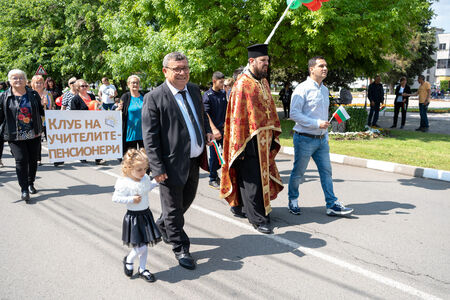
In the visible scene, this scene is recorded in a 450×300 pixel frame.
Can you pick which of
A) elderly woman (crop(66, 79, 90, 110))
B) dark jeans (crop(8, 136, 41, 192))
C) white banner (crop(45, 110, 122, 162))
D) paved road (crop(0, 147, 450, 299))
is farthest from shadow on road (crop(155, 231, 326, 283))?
elderly woman (crop(66, 79, 90, 110))

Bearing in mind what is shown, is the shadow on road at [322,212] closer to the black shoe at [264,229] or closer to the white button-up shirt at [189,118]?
the black shoe at [264,229]

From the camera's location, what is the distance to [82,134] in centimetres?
707

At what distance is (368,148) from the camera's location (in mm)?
9883

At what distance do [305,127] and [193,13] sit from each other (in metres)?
8.09

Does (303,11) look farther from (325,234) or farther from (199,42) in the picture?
(325,234)

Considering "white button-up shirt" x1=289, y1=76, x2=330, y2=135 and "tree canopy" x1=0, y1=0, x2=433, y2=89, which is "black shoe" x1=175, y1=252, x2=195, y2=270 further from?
"tree canopy" x1=0, y1=0, x2=433, y2=89

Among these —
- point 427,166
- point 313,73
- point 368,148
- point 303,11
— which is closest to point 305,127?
point 313,73

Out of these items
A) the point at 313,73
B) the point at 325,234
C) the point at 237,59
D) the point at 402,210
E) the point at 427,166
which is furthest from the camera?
the point at 237,59

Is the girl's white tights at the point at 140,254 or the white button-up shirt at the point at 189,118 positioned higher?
the white button-up shirt at the point at 189,118

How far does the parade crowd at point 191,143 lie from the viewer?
345cm

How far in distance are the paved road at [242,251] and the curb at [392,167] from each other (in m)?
1.16

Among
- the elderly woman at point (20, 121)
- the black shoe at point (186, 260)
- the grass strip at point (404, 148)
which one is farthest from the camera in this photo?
the grass strip at point (404, 148)

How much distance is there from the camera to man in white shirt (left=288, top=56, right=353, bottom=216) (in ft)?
16.1

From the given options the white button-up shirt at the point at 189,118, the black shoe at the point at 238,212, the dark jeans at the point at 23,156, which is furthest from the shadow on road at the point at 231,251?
the dark jeans at the point at 23,156
